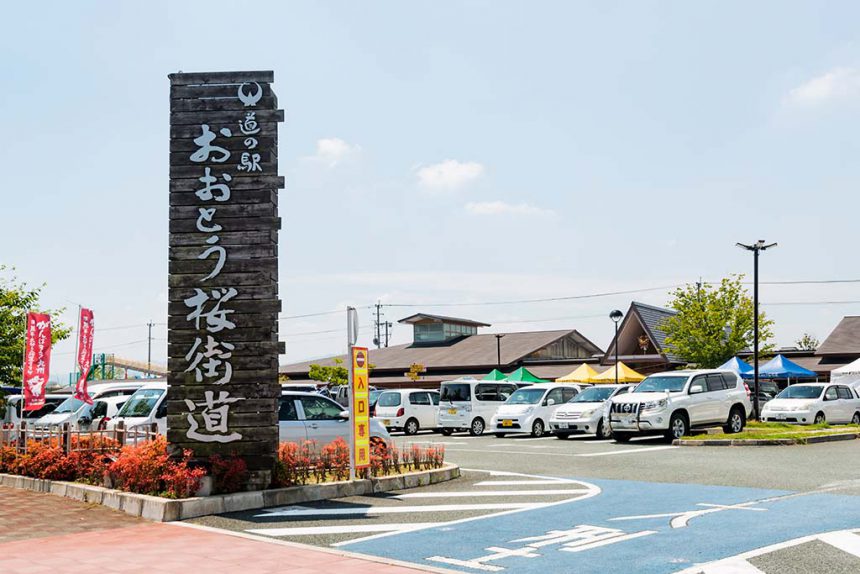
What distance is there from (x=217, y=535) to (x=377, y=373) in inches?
1764

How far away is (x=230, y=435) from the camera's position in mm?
11977

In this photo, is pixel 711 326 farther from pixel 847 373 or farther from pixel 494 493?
pixel 494 493

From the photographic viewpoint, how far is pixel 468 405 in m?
29.4

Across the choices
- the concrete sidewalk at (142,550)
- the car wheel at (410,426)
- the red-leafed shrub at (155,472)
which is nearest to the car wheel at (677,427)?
the car wheel at (410,426)

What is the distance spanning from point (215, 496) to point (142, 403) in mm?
7758

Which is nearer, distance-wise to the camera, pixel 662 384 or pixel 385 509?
Result: pixel 385 509

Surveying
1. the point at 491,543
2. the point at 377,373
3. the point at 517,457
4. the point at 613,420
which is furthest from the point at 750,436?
the point at 377,373

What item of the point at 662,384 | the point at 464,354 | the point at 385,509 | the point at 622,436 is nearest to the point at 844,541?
the point at 385,509

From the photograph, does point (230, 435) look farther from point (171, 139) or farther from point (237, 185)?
point (171, 139)

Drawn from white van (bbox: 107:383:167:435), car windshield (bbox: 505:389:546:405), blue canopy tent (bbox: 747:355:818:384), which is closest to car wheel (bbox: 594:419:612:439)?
car windshield (bbox: 505:389:546:405)

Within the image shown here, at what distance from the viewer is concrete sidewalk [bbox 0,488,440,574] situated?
24.9 feet

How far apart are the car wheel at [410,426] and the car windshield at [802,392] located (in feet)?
39.6

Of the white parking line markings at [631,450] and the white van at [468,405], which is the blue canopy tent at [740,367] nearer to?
the white van at [468,405]

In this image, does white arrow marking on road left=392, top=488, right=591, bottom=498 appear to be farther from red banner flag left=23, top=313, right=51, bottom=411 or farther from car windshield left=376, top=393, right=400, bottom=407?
car windshield left=376, top=393, right=400, bottom=407
